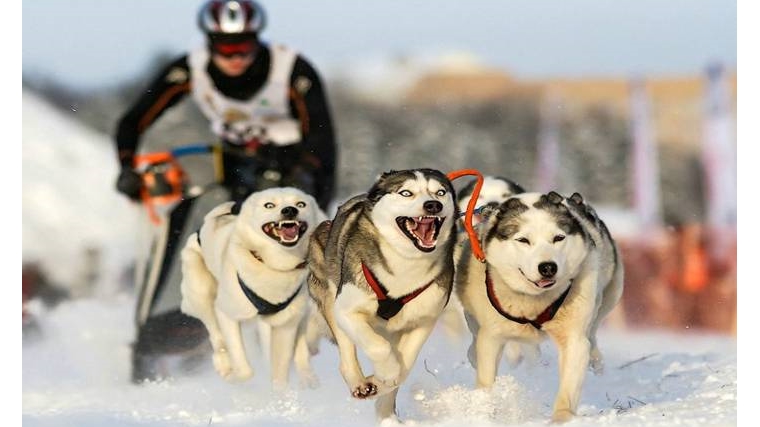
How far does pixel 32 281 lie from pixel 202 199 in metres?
5.43

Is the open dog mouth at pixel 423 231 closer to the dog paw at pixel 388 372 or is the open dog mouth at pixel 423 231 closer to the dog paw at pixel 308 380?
the dog paw at pixel 388 372

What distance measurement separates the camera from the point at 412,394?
6.59 meters

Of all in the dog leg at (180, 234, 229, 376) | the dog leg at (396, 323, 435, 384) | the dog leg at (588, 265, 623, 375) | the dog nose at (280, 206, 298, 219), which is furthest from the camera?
the dog leg at (180, 234, 229, 376)

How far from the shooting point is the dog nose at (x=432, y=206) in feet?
19.0

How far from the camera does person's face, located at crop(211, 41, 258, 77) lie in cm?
818

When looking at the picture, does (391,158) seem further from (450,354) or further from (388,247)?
(388,247)

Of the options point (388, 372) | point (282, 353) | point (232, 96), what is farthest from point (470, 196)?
point (232, 96)

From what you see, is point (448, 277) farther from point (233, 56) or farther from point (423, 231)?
point (233, 56)

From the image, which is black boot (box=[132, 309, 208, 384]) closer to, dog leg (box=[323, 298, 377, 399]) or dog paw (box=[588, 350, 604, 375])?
dog leg (box=[323, 298, 377, 399])

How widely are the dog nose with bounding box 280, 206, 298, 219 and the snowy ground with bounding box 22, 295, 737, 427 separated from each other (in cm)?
86

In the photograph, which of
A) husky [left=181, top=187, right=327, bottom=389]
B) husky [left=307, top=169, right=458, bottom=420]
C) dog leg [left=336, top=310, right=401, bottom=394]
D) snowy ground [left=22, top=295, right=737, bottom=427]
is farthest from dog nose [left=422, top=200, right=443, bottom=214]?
husky [left=181, top=187, right=327, bottom=389]

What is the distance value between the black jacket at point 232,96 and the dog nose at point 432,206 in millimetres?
2115

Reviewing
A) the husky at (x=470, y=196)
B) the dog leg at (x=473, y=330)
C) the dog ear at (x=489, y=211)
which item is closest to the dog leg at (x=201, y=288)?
the husky at (x=470, y=196)

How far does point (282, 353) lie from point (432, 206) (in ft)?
5.22
